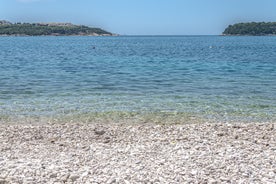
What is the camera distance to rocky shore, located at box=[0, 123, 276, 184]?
8.97m

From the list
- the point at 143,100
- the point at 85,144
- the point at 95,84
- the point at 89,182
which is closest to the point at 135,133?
the point at 85,144

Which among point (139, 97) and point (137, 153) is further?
point (139, 97)

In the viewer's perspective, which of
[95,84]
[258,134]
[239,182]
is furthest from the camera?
[95,84]

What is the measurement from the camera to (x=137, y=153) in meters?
10.8

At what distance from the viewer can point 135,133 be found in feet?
45.0

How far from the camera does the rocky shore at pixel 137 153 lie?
897 centimetres

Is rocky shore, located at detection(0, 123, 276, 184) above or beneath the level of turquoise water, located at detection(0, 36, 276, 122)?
above

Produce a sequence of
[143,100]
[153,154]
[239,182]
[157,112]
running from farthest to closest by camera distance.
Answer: [143,100], [157,112], [153,154], [239,182]

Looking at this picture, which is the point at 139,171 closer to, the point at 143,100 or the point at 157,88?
the point at 143,100

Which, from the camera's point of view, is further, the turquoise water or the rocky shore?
the turquoise water

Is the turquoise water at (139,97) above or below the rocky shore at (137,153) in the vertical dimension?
below

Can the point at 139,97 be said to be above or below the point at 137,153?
below

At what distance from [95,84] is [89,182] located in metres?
18.4

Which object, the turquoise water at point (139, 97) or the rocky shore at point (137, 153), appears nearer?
the rocky shore at point (137, 153)
